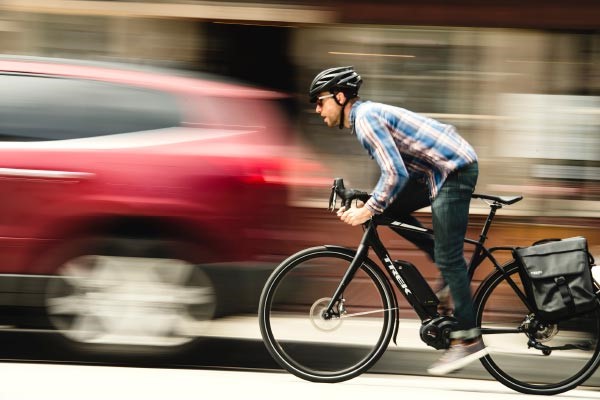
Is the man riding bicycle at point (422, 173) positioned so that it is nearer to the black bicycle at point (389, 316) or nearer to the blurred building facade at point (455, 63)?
the black bicycle at point (389, 316)

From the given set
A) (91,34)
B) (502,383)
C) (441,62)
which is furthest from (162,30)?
(502,383)

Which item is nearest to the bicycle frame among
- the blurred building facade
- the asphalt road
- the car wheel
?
the asphalt road

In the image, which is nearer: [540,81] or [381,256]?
[381,256]

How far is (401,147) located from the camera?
192 inches

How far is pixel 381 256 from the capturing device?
16.7 feet

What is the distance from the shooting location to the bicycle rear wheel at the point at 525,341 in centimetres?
500

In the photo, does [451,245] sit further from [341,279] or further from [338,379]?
[338,379]

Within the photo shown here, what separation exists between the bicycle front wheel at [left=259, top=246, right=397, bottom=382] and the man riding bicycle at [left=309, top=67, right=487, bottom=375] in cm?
30

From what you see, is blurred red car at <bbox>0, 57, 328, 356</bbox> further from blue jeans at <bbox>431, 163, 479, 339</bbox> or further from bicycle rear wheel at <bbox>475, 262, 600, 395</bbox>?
bicycle rear wheel at <bbox>475, 262, 600, 395</bbox>

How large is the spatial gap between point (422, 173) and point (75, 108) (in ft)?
7.01

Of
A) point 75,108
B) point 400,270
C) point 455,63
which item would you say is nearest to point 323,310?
point 400,270

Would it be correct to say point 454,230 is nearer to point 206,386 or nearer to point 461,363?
point 461,363

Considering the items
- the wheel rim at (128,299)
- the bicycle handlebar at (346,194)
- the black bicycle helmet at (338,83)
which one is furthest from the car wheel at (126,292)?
the black bicycle helmet at (338,83)

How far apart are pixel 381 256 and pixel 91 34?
469 cm
